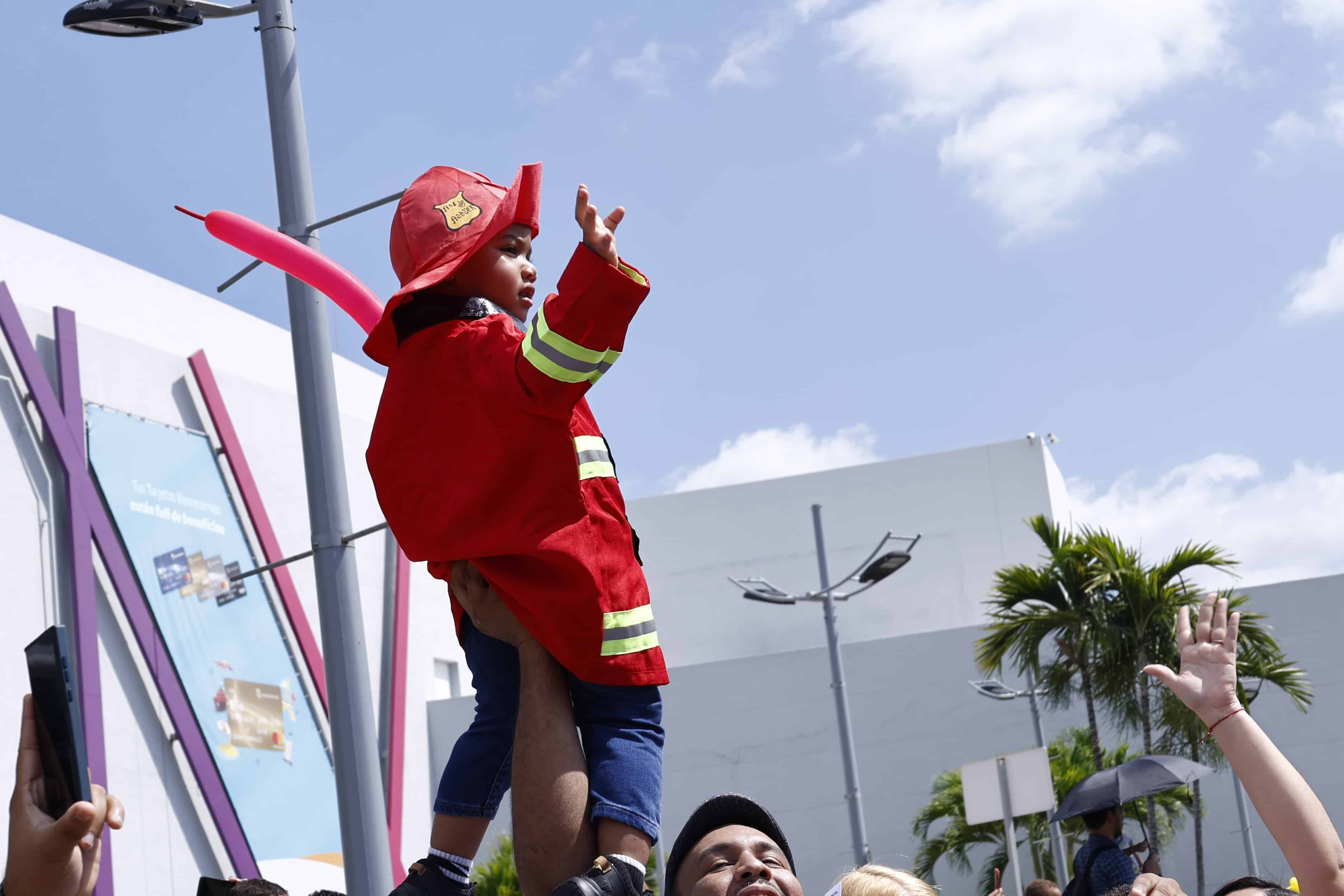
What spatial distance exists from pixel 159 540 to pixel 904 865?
1233 cm

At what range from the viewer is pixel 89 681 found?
652 inches

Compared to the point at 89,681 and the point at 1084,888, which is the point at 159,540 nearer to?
the point at 89,681

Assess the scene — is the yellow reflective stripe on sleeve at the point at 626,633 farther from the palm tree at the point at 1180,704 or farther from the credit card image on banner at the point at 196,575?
the credit card image on banner at the point at 196,575

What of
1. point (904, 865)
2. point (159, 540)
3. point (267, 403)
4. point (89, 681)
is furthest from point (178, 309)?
point (904, 865)

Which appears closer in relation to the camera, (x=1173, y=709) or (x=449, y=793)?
(x=449, y=793)

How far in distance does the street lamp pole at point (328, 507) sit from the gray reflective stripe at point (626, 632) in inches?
107

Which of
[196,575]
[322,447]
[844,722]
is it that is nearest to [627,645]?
[322,447]

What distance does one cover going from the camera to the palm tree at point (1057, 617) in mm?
16438

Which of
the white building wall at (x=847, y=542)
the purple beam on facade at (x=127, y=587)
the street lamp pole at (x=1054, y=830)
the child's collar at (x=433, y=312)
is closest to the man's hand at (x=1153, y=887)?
the child's collar at (x=433, y=312)

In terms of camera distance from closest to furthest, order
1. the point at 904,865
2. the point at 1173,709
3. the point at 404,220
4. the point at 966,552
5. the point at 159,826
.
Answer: the point at 404,220 < the point at 1173,709 < the point at 159,826 < the point at 904,865 < the point at 966,552

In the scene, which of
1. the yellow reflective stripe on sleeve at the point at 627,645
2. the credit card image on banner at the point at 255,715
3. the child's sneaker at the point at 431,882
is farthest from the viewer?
the credit card image on banner at the point at 255,715

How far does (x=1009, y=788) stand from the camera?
10.5m

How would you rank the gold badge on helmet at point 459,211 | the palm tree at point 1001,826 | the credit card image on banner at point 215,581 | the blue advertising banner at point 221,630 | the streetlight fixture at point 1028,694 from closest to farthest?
the gold badge on helmet at point 459,211 < the blue advertising banner at point 221,630 < the credit card image on banner at point 215,581 < the palm tree at point 1001,826 < the streetlight fixture at point 1028,694

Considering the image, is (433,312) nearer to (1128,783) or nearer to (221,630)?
(1128,783)
